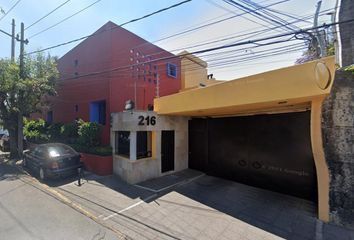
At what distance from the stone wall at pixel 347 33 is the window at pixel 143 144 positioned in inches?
368

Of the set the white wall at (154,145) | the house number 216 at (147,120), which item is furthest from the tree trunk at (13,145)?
the house number 216 at (147,120)

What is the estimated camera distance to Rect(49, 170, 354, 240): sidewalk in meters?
5.22

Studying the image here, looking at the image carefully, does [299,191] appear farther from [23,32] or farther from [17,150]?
[23,32]

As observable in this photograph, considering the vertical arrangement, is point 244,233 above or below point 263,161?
below

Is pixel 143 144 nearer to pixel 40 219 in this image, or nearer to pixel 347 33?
pixel 40 219

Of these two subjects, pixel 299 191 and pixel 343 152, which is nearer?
pixel 343 152

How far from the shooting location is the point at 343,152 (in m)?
5.45

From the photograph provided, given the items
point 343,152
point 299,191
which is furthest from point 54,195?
point 343,152

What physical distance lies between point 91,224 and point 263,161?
6340mm

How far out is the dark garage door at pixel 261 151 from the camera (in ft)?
24.1

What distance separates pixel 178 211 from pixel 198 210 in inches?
23.7

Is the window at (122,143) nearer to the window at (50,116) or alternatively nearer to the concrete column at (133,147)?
the concrete column at (133,147)

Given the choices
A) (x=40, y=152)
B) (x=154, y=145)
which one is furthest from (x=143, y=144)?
(x=40, y=152)

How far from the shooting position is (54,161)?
9.05 meters
